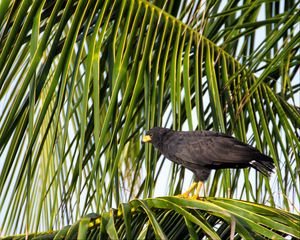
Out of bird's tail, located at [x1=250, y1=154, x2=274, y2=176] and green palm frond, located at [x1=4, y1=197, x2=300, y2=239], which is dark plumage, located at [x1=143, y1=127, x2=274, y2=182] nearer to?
bird's tail, located at [x1=250, y1=154, x2=274, y2=176]

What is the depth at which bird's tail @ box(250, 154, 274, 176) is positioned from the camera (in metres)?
3.64

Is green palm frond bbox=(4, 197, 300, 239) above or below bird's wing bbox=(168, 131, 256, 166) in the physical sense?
below

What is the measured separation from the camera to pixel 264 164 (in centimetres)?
372

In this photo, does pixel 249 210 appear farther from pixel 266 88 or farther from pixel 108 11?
pixel 266 88

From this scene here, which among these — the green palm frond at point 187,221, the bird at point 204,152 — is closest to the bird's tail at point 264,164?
the bird at point 204,152

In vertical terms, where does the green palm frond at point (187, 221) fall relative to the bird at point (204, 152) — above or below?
below

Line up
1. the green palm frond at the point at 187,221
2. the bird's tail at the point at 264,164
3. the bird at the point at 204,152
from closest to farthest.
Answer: the green palm frond at the point at 187,221, the bird's tail at the point at 264,164, the bird at the point at 204,152

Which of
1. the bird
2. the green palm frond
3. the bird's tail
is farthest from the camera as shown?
the bird

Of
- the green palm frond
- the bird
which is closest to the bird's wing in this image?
the bird

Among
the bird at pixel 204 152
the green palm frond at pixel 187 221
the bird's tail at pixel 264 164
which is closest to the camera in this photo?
the green palm frond at pixel 187 221

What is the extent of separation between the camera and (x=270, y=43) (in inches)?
133

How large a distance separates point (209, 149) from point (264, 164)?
1.57 feet

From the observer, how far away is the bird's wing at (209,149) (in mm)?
3802

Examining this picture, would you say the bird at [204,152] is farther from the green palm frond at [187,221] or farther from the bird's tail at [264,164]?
the green palm frond at [187,221]
